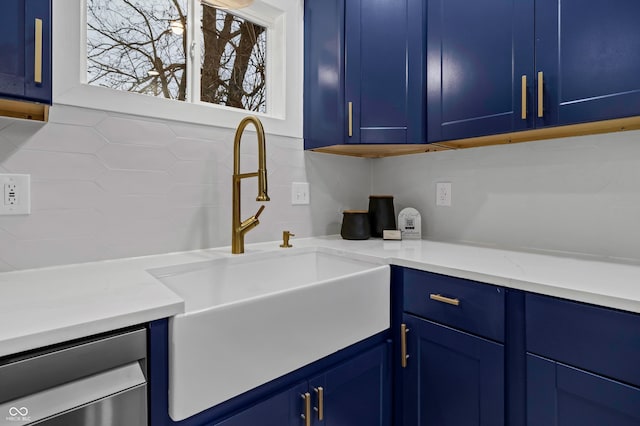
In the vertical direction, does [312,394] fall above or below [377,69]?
below

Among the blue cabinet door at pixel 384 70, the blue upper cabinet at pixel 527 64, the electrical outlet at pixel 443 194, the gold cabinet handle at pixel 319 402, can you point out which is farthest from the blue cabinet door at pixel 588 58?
the gold cabinet handle at pixel 319 402

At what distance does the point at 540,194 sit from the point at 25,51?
6.13ft

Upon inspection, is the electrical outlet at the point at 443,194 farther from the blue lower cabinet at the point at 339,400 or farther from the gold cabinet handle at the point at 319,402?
the gold cabinet handle at the point at 319,402

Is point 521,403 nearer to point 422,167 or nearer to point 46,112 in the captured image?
point 422,167

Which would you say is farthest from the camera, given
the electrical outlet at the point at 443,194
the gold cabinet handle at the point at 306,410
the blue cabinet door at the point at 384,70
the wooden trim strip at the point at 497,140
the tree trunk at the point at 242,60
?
the electrical outlet at the point at 443,194

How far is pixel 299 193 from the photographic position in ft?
5.95

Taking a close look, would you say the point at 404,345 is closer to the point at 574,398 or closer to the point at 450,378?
the point at 450,378

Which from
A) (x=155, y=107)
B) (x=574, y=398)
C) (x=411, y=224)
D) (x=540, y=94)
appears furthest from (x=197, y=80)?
(x=574, y=398)

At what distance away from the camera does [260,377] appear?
904mm

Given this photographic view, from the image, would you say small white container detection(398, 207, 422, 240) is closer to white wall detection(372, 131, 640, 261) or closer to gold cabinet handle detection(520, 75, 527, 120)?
white wall detection(372, 131, 640, 261)

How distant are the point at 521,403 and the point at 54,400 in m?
1.19

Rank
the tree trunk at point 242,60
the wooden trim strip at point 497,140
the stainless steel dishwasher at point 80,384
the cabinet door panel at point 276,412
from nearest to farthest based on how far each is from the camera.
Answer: the stainless steel dishwasher at point 80,384
the cabinet door panel at point 276,412
the wooden trim strip at point 497,140
the tree trunk at point 242,60

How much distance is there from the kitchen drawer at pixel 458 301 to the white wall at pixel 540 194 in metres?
0.62

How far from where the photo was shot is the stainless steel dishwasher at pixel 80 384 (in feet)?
1.97
